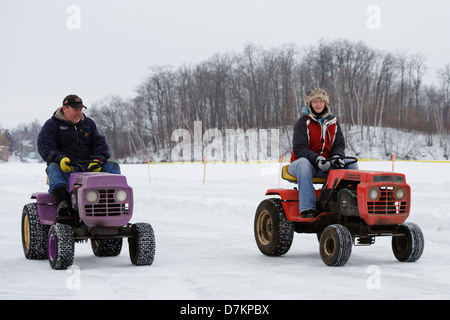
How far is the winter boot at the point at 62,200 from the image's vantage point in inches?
280

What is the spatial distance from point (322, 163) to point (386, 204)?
0.94 meters

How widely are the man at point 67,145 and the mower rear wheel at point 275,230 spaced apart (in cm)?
193

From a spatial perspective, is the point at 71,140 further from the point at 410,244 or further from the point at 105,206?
the point at 410,244

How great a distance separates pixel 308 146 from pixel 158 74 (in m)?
77.1

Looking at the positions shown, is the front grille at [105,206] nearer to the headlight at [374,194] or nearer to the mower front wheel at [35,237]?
the mower front wheel at [35,237]

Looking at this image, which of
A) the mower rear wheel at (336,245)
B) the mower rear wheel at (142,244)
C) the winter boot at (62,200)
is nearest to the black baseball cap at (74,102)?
the winter boot at (62,200)

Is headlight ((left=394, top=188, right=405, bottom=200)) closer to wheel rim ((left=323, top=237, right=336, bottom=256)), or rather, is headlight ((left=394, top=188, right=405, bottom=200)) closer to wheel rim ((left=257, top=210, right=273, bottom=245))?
wheel rim ((left=323, top=237, right=336, bottom=256))

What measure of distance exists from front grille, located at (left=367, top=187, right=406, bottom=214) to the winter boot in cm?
324

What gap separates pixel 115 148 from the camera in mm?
90062

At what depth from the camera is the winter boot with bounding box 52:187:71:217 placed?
7.10 meters

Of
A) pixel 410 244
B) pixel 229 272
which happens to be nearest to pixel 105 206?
pixel 229 272

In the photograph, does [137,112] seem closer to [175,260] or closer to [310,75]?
[310,75]

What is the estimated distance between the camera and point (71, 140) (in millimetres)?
7660

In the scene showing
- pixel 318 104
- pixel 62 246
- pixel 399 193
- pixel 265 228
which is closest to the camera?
pixel 62 246
